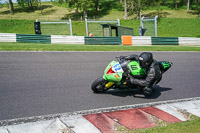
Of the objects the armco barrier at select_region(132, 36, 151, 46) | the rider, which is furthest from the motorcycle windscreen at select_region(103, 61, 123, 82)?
the armco barrier at select_region(132, 36, 151, 46)

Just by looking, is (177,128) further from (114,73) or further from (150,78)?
(114,73)

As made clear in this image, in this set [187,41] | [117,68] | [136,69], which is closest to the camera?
[117,68]

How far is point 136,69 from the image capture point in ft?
21.3

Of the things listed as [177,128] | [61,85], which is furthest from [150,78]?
[61,85]

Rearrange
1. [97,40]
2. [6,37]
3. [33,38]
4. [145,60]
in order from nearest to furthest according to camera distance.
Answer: [145,60] → [6,37] → [33,38] → [97,40]

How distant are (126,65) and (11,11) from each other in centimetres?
5898

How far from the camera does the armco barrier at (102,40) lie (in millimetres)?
19406

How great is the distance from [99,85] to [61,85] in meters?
1.48

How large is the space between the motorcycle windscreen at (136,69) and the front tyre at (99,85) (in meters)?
0.86

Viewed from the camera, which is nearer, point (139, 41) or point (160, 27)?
point (139, 41)

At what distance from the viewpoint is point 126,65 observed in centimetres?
630

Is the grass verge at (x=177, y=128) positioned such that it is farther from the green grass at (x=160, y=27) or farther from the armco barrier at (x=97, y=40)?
the green grass at (x=160, y=27)

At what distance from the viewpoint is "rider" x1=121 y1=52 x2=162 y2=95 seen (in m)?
6.13

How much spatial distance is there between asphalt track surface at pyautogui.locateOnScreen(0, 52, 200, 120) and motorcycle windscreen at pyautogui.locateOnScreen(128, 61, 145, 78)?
2.58 feet
